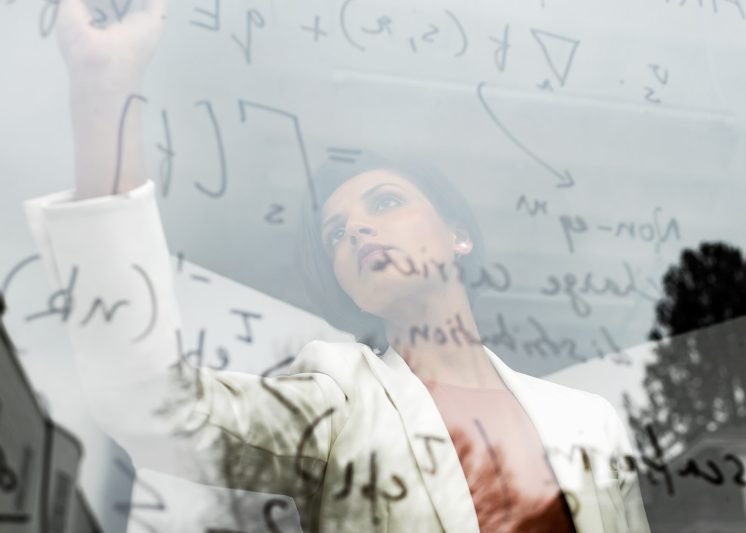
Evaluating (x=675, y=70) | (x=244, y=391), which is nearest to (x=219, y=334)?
(x=244, y=391)

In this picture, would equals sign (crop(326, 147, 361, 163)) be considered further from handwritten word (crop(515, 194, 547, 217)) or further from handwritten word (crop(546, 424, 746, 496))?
handwritten word (crop(546, 424, 746, 496))

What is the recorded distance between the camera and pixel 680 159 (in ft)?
2.09

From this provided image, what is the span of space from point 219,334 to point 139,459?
82 millimetres

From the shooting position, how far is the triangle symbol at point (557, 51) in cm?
63

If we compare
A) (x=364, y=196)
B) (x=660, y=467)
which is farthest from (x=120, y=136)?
(x=660, y=467)

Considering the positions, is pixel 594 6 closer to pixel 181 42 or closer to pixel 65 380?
pixel 181 42

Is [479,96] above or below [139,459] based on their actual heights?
above

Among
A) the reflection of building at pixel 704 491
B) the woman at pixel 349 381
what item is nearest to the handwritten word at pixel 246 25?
the woman at pixel 349 381

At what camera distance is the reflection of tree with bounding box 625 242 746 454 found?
0.57 meters

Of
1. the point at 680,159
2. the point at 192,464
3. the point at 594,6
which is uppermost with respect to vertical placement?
the point at 594,6

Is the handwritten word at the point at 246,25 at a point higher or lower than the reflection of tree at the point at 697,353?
higher

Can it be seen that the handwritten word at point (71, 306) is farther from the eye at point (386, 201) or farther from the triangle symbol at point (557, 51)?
the triangle symbol at point (557, 51)

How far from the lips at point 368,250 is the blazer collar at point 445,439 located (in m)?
0.06

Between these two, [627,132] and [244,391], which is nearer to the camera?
[244,391]
